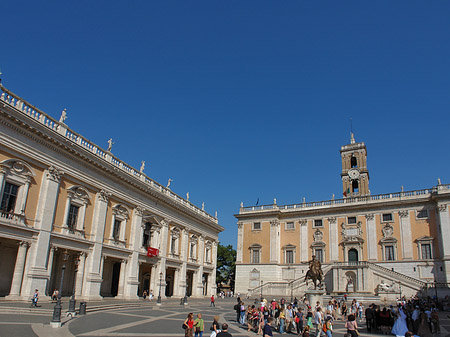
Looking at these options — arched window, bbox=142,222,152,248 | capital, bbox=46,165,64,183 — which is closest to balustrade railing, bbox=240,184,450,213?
arched window, bbox=142,222,152,248

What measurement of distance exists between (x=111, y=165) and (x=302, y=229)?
3365 cm

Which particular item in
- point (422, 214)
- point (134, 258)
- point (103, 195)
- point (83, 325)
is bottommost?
point (83, 325)

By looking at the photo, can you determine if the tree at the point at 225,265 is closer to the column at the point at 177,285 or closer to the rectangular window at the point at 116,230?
the column at the point at 177,285

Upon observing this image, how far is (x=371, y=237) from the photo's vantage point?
49.4 meters

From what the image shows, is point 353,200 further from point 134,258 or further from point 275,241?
point 134,258

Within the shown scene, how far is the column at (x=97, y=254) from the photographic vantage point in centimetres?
2815

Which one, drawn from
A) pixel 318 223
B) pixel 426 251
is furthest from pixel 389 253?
pixel 318 223

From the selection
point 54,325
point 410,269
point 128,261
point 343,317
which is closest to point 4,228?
point 54,325

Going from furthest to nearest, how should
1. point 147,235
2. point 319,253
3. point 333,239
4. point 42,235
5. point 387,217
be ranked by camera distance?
point 319,253, point 333,239, point 387,217, point 147,235, point 42,235

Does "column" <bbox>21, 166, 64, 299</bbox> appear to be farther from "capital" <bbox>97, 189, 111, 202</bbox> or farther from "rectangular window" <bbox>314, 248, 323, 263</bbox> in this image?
"rectangular window" <bbox>314, 248, 323, 263</bbox>

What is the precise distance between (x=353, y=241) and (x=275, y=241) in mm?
11612

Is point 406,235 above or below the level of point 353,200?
below

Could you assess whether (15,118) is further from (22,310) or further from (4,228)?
(22,310)

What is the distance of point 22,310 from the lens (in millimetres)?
19344
